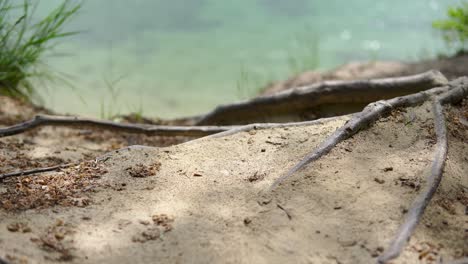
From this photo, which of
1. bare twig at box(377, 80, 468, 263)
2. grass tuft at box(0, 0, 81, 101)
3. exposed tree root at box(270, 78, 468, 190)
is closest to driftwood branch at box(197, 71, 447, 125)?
exposed tree root at box(270, 78, 468, 190)

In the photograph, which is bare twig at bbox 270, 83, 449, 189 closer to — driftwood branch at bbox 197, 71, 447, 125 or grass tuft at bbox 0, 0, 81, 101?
driftwood branch at bbox 197, 71, 447, 125

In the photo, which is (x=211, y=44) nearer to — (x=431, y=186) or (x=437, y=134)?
(x=437, y=134)

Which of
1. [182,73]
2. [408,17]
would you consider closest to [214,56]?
[182,73]

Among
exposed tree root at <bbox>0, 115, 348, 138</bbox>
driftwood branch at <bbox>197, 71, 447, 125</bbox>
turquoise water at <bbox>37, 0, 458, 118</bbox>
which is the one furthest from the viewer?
turquoise water at <bbox>37, 0, 458, 118</bbox>

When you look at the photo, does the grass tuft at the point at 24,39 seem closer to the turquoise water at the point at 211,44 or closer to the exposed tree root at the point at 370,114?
the exposed tree root at the point at 370,114

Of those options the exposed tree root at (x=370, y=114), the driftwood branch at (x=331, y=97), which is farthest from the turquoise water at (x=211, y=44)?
the exposed tree root at (x=370, y=114)

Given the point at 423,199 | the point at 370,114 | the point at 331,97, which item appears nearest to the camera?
the point at 423,199

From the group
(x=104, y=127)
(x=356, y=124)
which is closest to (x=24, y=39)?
(x=104, y=127)
